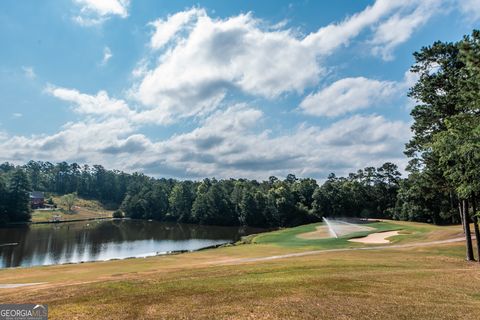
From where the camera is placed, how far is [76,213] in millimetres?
153500

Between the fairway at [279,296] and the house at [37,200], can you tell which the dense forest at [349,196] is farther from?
the house at [37,200]

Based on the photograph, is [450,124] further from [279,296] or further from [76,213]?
[76,213]

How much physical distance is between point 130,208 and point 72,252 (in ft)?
334

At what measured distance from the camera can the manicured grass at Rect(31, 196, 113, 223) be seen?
134087 millimetres

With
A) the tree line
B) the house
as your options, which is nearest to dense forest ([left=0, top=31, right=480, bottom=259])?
the tree line

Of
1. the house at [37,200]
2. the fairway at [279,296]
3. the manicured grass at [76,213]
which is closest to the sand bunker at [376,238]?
the fairway at [279,296]

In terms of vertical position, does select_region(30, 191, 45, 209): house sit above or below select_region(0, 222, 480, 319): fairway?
above

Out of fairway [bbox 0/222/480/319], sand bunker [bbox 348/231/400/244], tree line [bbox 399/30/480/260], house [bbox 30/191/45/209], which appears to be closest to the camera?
fairway [bbox 0/222/480/319]

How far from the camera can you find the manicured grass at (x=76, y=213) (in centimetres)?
13409

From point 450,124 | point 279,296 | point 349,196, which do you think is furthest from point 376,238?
point 349,196

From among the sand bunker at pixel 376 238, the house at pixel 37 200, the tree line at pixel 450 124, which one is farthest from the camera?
the house at pixel 37 200

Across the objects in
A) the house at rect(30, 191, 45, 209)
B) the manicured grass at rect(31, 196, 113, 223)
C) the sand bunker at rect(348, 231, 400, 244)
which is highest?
the house at rect(30, 191, 45, 209)

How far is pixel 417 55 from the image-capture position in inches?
1094

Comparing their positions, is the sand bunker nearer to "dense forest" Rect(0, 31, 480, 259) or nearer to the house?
"dense forest" Rect(0, 31, 480, 259)
